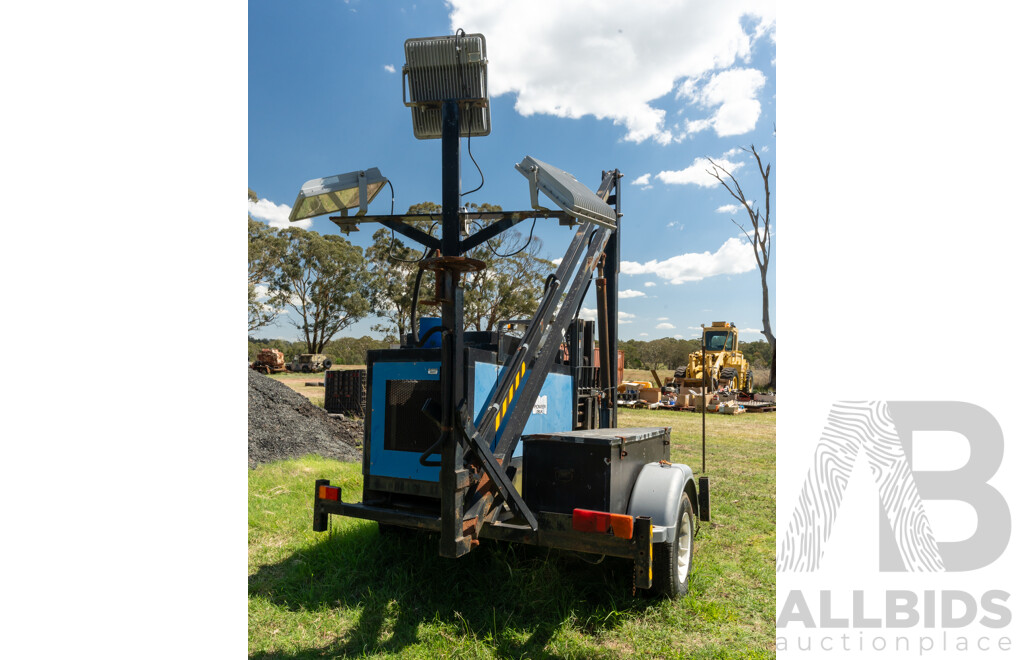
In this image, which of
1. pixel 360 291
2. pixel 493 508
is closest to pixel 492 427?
pixel 493 508

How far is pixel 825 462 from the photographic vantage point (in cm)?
443

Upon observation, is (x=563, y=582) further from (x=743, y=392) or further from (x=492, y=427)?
(x=743, y=392)

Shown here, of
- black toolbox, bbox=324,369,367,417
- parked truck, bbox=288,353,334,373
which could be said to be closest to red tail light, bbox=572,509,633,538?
black toolbox, bbox=324,369,367,417

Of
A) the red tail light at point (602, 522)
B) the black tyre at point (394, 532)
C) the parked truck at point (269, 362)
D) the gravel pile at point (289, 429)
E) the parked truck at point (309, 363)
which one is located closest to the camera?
the red tail light at point (602, 522)

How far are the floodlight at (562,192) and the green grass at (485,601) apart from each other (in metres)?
2.45

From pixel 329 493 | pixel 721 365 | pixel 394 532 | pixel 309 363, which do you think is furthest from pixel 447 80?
pixel 309 363

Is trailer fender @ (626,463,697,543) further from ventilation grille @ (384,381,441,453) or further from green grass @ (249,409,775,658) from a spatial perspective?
ventilation grille @ (384,381,441,453)

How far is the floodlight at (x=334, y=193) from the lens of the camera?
3395 mm

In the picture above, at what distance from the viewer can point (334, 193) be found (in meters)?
3.41

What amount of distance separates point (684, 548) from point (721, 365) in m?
18.7

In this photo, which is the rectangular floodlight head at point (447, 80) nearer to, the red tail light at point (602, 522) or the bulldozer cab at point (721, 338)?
the red tail light at point (602, 522)

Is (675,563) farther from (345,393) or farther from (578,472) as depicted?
(345,393)

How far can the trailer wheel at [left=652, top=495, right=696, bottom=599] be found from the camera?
12.4 feet

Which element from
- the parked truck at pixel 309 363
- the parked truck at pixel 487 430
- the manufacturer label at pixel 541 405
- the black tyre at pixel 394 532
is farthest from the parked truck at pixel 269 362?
the manufacturer label at pixel 541 405
